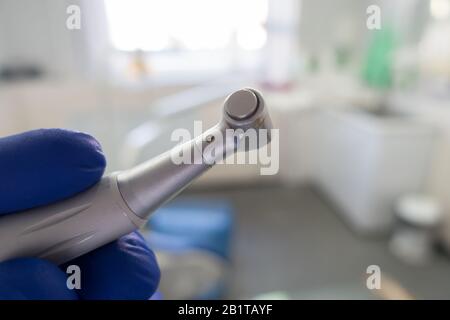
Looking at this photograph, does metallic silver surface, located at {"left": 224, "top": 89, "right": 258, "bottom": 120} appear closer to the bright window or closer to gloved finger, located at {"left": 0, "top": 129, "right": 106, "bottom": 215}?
gloved finger, located at {"left": 0, "top": 129, "right": 106, "bottom": 215}

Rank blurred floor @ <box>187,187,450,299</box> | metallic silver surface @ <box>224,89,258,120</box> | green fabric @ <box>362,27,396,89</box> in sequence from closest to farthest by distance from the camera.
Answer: metallic silver surface @ <box>224,89,258,120</box>
blurred floor @ <box>187,187,450,299</box>
green fabric @ <box>362,27,396,89</box>

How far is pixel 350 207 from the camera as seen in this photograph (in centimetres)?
183

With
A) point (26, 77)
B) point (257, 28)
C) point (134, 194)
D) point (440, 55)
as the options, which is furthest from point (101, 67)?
point (134, 194)

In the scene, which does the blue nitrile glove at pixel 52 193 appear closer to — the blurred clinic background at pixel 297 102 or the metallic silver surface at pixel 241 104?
the metallic silver surface at pixel 241 104

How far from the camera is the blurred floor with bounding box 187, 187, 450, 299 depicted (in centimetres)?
135

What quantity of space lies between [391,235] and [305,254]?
1.57ft

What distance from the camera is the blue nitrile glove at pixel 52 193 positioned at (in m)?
0.26

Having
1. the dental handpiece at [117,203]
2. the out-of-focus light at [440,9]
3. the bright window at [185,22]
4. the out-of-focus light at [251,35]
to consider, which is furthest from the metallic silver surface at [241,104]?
the out-of-focus light at [440,9]

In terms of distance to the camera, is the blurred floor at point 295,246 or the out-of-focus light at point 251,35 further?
the blurred floor at point 295,246

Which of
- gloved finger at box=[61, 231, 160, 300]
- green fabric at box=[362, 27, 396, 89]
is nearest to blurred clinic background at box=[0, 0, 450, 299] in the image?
green fabric at box=[362, 27, 396, 89]

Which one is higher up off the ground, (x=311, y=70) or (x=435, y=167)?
(x=311, y=70)

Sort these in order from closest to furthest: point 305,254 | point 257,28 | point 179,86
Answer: point 257,28
point 305,254
point 179,86
